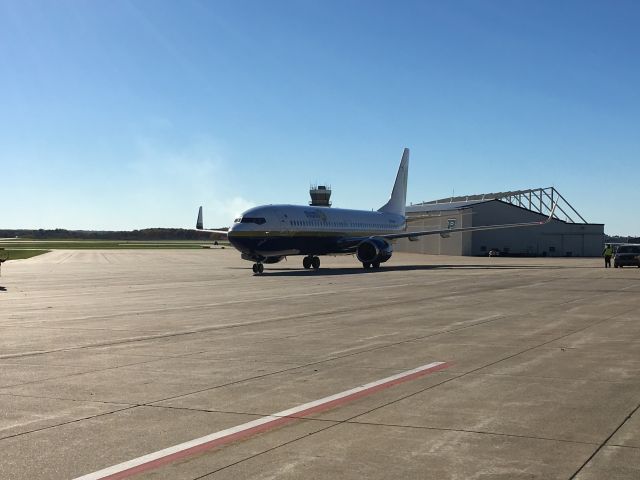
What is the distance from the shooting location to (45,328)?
16156mm

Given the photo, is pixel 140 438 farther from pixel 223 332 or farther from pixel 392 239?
pixel 392 239

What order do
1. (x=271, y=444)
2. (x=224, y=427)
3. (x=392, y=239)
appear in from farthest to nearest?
(x=392, y=239) → (x=224, y=427) → (x=271, y=444)

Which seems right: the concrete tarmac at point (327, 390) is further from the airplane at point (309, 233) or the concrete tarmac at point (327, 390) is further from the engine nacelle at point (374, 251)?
the engine nacelle at point (374, 251)

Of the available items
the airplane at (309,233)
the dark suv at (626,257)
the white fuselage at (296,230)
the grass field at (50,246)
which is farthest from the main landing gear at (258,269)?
the grass field at (50,246)

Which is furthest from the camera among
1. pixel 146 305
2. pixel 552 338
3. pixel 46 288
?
pixel 46 288

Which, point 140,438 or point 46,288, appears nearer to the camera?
point 140,438

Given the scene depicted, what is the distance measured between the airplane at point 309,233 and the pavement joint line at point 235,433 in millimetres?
32090

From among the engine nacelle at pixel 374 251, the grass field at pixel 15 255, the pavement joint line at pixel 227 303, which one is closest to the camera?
the pavement joint line at pixel 227 303

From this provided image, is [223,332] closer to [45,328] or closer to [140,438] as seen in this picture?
[45,328]

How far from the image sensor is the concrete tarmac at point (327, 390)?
6238mm

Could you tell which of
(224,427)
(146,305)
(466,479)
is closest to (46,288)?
(146,305)

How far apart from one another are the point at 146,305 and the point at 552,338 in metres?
12.7

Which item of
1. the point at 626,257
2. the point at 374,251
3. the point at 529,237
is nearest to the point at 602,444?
the point at 374,251

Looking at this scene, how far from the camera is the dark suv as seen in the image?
174ft
